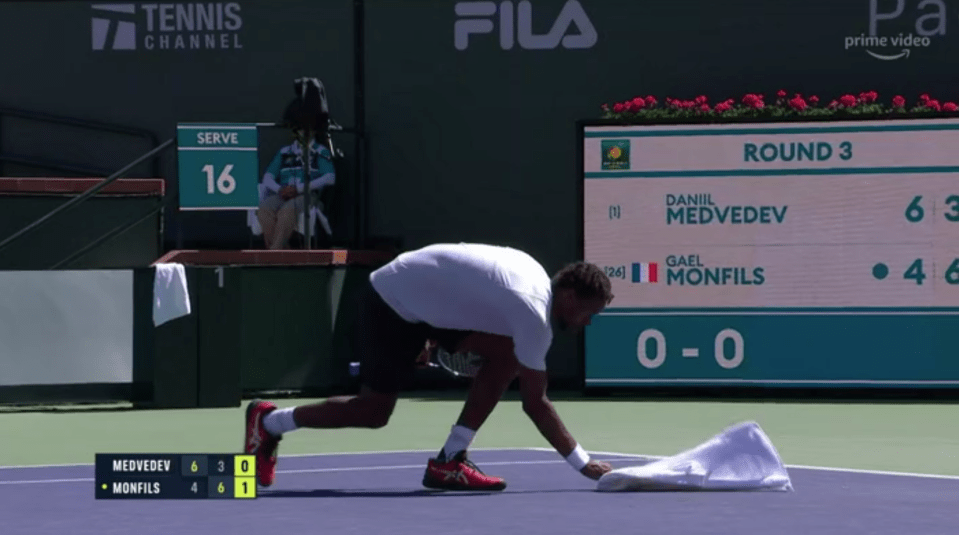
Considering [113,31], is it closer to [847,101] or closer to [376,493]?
[847,101]

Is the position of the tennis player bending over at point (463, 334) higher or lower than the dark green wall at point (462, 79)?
lower

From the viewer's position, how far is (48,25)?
2150 cm

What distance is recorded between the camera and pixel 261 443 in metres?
10.3

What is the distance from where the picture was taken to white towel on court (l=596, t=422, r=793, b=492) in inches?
399

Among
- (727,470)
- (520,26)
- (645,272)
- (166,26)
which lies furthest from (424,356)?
(166,26)

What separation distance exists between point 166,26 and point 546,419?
12.4 meters

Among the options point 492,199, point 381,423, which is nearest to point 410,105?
point 492,199

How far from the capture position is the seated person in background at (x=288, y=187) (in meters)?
19.9

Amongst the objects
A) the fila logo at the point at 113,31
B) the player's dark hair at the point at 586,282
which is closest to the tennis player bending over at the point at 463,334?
the player's dark hair at the point at 586,282

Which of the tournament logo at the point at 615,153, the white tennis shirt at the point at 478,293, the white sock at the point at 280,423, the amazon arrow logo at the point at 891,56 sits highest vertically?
the amazon arrow logo at the point at 891,56

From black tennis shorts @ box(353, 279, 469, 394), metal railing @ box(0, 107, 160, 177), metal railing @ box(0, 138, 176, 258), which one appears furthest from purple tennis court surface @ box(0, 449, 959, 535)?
metal railing @ box(0, 107, 160, 177)
